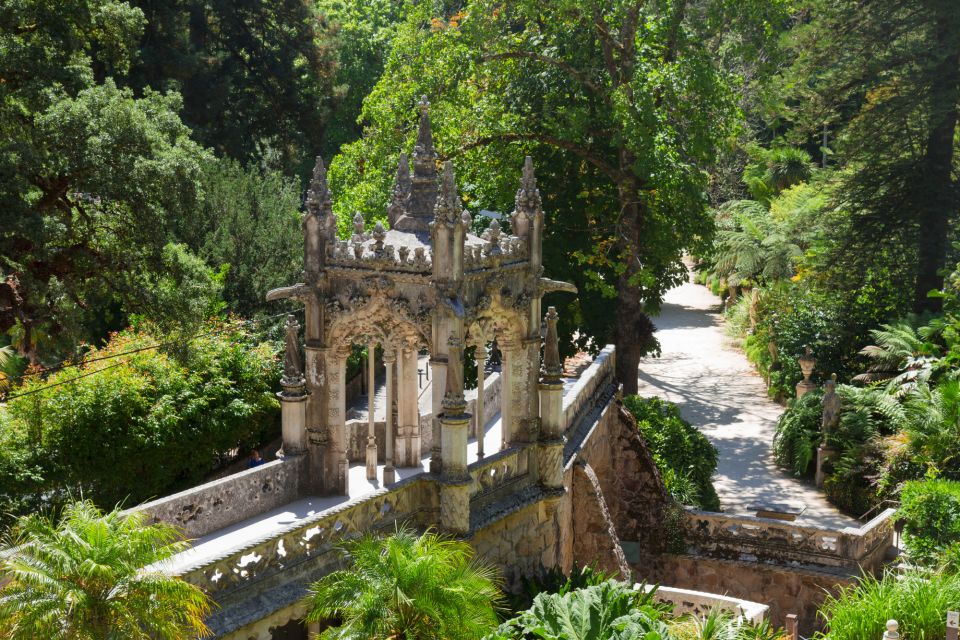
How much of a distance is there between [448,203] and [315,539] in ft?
14.9

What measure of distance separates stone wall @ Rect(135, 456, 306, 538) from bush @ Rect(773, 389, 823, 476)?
1466cm

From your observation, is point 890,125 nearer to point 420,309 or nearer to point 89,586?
point 420,309

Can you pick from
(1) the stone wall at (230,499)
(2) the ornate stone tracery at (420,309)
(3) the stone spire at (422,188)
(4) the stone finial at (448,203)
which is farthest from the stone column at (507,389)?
(1) the stone wall at (230,499)

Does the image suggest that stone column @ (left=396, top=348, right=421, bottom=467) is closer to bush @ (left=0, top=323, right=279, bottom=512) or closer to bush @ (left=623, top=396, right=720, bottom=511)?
bush @ (left=0, top=323, right=279, bottom=512)

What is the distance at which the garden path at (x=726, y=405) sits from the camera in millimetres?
24906

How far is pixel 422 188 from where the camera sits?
52.5ft

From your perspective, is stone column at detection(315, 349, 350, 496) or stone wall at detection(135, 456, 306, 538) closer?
stone wall at detection(135, 456, 306, 538)

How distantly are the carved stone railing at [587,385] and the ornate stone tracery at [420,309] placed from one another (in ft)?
8.79

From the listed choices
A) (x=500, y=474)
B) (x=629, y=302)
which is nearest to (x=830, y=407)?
(x=629, y=302)

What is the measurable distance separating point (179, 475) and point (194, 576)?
10.1 meters

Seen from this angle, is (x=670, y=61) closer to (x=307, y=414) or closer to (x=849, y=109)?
(x=849, y=109)

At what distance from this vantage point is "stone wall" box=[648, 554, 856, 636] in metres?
20.2

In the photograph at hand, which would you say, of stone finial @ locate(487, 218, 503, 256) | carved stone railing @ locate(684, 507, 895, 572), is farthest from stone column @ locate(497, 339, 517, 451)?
carved stone railing @ locate(684, 507, 895, 572)

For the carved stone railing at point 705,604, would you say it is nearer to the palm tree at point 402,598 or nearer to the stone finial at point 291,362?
the palm tree at point 402,598
